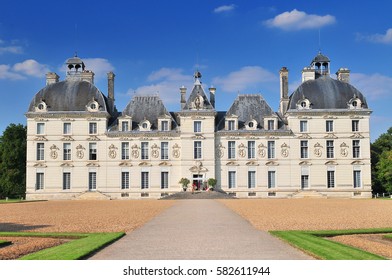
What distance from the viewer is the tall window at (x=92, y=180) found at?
4428 cm

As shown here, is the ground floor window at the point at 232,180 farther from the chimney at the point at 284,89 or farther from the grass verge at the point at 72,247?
the grass verge at the point at 72,247

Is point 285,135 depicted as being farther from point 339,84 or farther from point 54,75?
point 54,75

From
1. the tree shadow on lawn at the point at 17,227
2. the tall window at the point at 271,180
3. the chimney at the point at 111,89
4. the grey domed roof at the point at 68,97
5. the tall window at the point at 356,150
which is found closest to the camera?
the tree shadow on lawn at the point at 17,227

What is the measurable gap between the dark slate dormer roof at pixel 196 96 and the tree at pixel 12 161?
19.0m

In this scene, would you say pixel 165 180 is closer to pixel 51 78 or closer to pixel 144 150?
pixel 144 150

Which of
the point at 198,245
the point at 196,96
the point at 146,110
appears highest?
the point at 196,96

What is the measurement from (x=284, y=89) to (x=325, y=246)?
38255 millimetres

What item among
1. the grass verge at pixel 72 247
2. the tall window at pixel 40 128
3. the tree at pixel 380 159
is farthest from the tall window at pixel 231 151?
the grass verge at pixel 72 247

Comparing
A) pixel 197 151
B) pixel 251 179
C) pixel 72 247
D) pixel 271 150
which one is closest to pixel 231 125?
pixel 197 151

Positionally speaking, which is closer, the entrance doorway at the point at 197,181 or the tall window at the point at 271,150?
the entrance doorway at the point at 197,181

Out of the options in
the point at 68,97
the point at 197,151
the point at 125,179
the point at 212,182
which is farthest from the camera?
the point at 68,97

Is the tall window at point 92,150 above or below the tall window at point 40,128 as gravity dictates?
below

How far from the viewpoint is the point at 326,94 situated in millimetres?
44969

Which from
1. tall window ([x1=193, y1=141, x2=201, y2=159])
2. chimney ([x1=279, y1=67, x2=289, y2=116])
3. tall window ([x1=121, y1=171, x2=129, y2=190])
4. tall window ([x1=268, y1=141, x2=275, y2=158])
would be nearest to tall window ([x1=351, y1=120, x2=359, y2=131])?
chimney ([x1=279, y1=67, x2=289, y2=116])
